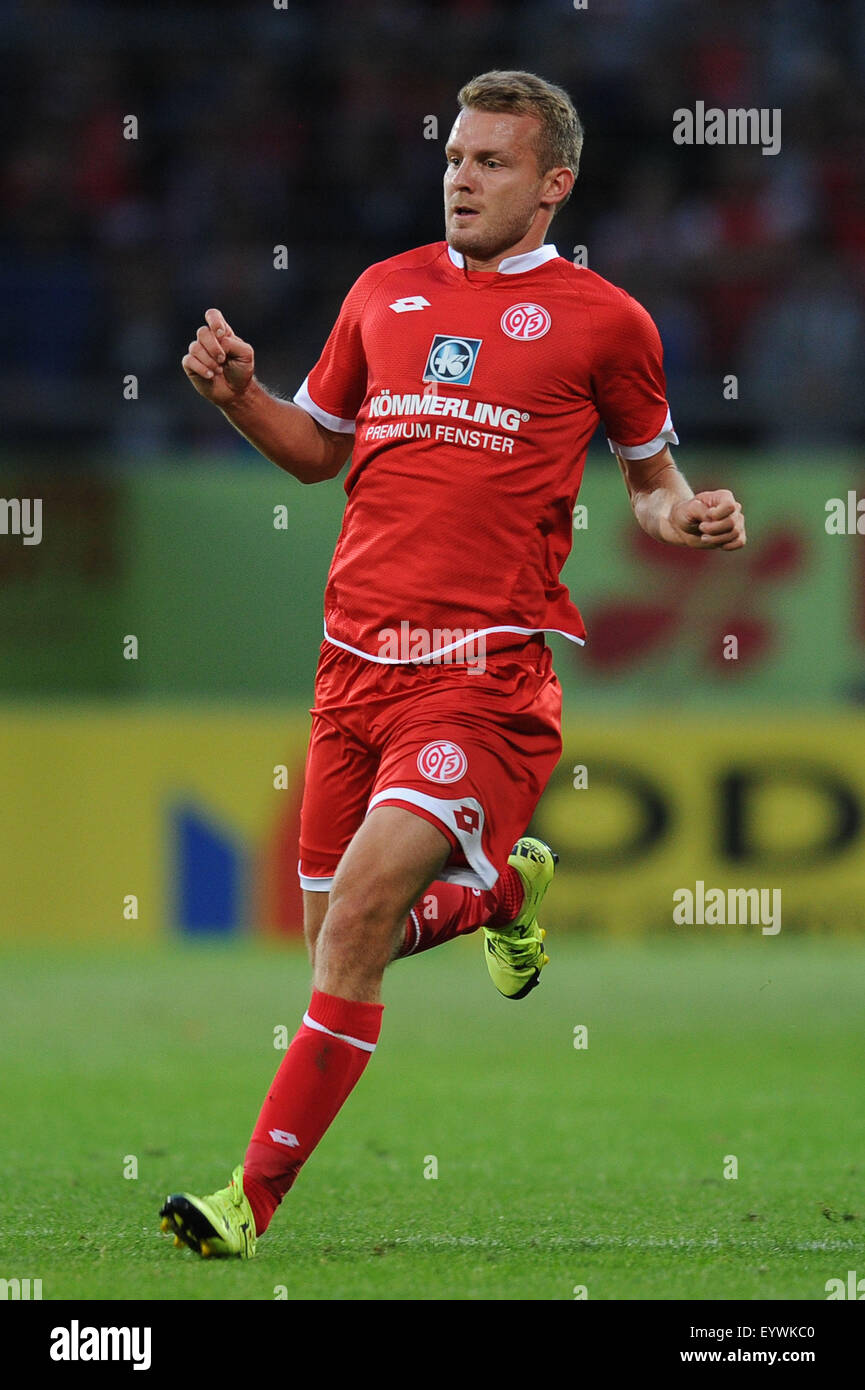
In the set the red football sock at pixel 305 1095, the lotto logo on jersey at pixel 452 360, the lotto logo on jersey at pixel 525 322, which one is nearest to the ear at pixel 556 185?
the lotto logo on jersey at pixel 525 322

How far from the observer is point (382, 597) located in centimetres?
468

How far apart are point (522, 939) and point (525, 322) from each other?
5.93ft

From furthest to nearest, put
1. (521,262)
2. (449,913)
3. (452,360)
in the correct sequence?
(449,913)
(521,262)
(452,360)

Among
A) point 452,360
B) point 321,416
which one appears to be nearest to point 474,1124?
point 321,416

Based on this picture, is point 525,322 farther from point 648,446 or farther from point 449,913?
point 449,913

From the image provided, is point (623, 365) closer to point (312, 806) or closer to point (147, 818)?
point (312, 806)

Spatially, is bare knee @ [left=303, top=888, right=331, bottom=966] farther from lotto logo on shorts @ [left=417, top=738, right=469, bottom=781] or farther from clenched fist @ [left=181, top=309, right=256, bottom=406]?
clenched fist @ [left=181, top=309, right=256, bottom=406]

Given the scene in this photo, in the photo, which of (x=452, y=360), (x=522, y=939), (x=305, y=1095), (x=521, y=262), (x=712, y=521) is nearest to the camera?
(x=305, y=1095)

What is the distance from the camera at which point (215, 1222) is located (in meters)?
4.22

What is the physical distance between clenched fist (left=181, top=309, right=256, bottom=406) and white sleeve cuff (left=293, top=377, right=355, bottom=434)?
0.32 metres

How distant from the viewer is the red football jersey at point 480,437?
15.3 ft

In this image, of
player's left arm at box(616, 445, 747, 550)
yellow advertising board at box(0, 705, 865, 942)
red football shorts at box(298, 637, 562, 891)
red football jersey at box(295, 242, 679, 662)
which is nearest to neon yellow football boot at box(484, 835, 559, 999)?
red football shorts at box(298, 637, 562, 891)

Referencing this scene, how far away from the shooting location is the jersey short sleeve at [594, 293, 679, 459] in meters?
4.81

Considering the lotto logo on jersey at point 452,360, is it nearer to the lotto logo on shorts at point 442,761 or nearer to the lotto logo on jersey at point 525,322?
the lotto logo on jersey at point 525,322
